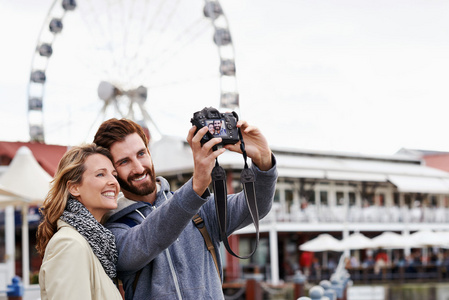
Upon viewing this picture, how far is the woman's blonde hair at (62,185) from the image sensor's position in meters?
2.56

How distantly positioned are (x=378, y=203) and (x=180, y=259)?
107 ft

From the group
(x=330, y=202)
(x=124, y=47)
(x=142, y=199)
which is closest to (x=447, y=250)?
(x=330, y=202)

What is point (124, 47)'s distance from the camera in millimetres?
21984

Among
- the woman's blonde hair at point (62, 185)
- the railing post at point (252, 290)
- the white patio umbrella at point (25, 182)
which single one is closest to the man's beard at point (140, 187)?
the woman's blonde hair at point (62, 185)

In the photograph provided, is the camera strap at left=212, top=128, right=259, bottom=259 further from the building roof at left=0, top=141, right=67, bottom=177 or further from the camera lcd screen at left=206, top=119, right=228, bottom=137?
the building roof at left=0, top=141, right=67, bottom=177

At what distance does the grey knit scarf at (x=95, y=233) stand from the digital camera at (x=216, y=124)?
489 mm

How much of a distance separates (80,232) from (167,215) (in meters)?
0.32

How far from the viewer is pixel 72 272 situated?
2303 millimetres

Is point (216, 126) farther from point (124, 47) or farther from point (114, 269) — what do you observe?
point (124, 47)

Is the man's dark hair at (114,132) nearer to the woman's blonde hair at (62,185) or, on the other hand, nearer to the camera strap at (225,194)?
the woman's blonde hair at (62,185)

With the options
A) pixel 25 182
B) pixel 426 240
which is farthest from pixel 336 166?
pixel 25 182

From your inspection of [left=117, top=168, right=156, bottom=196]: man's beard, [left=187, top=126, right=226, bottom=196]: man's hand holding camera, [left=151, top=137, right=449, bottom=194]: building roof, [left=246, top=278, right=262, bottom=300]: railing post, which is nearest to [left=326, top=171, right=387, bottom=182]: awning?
[left=151, top=137, right=449, bottom=194]: building roof

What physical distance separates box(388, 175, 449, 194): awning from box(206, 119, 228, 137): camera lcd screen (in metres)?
30.1

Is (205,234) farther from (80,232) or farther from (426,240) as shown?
(426,240)
